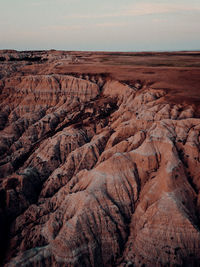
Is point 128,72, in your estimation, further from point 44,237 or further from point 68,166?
point 44,237

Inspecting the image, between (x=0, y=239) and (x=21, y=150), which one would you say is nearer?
(x=0, y=239)

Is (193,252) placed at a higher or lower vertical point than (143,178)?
lower

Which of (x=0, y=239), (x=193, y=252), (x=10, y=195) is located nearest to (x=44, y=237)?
(x=0, y=239)

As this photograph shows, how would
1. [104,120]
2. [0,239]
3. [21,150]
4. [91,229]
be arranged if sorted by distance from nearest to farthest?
[91,229] < [0,239] < [104,120] < [21,150]

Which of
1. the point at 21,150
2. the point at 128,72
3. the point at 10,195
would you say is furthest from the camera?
the point at 128,72

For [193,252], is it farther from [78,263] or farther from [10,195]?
[10,195]

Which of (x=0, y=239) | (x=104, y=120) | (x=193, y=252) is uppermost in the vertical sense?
(x=104, y=120)
